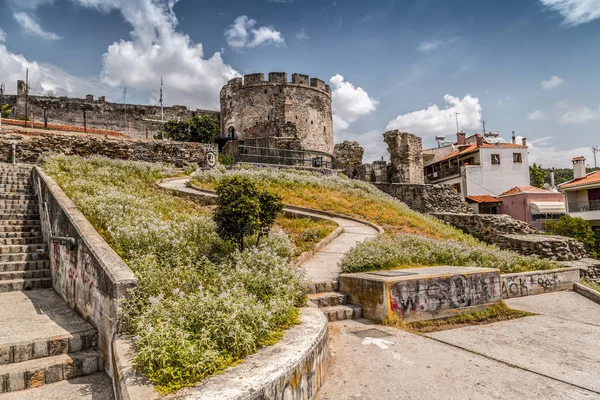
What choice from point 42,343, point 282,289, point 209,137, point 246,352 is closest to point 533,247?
point 282,289

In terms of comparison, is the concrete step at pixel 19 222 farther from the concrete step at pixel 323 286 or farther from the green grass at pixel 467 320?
the green grass at pixel 467 320

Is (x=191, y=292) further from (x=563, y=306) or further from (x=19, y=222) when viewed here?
(x=563, y=306)

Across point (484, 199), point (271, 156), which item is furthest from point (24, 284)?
point (484, 199)

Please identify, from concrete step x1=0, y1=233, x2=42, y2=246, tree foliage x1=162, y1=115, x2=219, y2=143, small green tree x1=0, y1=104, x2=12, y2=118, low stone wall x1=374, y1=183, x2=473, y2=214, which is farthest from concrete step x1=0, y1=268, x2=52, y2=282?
small green tree x1=0, y1=104, x2=12, y2=118

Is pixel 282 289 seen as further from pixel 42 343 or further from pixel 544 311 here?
pixel 544 311

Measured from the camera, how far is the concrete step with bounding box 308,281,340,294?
17.7ft

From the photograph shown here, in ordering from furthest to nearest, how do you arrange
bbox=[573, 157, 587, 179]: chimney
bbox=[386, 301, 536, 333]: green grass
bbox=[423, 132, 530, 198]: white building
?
bbox=[423, 132, 530, 198]: white building → bbox=[573, 157, 587, 179]: chimney → bbox=[386, 301, 536, 333]: green grass

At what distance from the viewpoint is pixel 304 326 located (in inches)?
136

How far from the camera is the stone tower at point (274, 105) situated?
1294 inches

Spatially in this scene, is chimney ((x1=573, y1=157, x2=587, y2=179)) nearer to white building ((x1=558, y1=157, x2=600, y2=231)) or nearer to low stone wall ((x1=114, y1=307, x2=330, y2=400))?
white building ((x1=558, y1=157, x2=600, y2=231))

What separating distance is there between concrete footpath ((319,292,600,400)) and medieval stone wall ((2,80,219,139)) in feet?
113

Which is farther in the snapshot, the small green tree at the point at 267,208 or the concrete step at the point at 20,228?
the concrete step at the point at 20,228

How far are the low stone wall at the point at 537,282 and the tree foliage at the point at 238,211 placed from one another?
187 inches

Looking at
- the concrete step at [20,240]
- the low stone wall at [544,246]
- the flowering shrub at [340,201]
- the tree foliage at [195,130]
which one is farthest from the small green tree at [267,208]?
the tree foliage at [195,130]
